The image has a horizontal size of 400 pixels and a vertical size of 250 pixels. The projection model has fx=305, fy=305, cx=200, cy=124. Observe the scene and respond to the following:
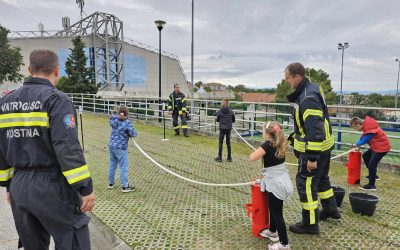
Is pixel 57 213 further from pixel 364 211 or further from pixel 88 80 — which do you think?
pixel 88 80

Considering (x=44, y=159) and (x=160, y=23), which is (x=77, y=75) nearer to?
(x=160, y=23)

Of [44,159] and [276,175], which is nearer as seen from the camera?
[44,159]

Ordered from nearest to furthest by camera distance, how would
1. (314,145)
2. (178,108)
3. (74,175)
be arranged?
(74,175) → (314,145) → (178,108)

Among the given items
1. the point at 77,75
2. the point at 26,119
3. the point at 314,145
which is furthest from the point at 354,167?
the point at 77,75

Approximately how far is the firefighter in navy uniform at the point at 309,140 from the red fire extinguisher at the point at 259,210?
1.44 ft

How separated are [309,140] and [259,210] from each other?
969 mm

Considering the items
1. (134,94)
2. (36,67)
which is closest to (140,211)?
(36,67)

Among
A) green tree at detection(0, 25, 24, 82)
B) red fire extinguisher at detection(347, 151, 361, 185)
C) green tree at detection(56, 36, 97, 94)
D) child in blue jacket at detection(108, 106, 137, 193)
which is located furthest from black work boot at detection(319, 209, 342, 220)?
green tree at detection(0, 25, 24, 82)

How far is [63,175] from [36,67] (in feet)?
2.58

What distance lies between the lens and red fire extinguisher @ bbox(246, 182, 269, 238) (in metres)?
A: 3.44

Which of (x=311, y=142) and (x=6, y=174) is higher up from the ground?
(x=311, y=142)

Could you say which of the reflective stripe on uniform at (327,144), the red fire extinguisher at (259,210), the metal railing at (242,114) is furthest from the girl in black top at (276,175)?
the metal railing at (242,114)

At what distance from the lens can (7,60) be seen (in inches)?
1288

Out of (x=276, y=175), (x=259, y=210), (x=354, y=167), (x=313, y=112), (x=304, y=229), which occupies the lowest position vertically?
(x=304, y=229)
